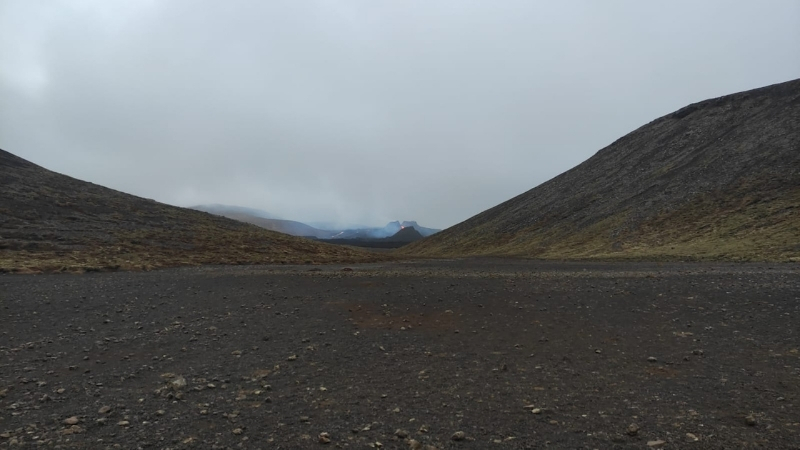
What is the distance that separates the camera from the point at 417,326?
1065 centimetres

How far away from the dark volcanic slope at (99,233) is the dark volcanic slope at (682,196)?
87.8 ft

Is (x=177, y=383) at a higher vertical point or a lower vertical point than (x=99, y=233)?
lower

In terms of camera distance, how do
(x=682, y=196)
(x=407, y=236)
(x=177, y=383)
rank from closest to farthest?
(x=177, y=383), (x=682, y=196), (x=407, y=236)

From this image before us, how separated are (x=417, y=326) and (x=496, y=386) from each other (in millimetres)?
3842

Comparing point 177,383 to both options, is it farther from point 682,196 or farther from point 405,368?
point 682,196

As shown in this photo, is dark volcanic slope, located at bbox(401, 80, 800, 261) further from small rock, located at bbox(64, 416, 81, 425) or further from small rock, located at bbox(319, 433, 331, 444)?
small rock, located at bbox(64, 416, 81, 425)

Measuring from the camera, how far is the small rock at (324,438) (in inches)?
206

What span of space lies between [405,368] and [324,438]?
2.72 metres

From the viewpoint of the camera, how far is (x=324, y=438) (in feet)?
17.3

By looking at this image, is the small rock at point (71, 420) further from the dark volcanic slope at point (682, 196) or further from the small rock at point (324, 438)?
the dark volcanic slope at point (682, 196)

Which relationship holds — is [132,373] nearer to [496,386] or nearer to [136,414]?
[136,414]

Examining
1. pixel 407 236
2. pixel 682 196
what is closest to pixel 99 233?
pixel 682 196

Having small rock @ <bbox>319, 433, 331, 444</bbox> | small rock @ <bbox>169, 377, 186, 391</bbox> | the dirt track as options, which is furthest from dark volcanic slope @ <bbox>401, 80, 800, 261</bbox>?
small rock @ <bbox>169, 377, 186, 391</bbox>

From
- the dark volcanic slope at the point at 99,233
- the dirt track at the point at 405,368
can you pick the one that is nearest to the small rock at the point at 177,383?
the dirt track at the point at 405,368
